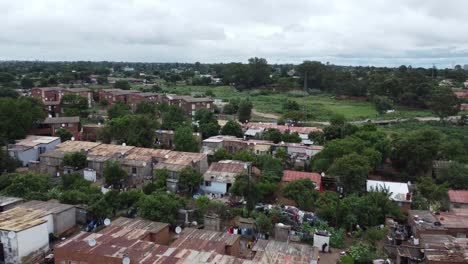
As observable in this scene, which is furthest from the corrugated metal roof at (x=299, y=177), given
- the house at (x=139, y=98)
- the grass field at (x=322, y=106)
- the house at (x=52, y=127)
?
the house at (x=139, y=98)

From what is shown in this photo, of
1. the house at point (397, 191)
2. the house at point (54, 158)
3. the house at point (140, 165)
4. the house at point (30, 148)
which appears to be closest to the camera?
the house at point (397, 191)

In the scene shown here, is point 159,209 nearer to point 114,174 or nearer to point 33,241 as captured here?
point 33,241

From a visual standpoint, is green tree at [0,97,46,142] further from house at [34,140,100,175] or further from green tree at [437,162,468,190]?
green tree at [437,162,468,190]

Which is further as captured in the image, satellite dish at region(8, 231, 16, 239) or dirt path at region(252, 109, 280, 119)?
dirt path at region(252, 109, 280, 119)

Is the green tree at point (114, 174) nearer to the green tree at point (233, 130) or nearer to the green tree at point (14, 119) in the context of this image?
the green tree at point (14, 119)

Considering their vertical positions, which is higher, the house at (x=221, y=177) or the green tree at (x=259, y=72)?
the green tree at (x=259, y=72)

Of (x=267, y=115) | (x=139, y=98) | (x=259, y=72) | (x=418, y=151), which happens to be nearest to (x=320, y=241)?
(x=418, y=151)

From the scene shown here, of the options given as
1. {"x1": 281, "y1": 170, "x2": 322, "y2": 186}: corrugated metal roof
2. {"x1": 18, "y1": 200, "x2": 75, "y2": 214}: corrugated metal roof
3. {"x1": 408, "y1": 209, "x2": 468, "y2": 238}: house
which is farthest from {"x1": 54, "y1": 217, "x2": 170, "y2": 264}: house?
{"x1": 408, "y1": 209, "x2": 468, "y2": 238}: house
